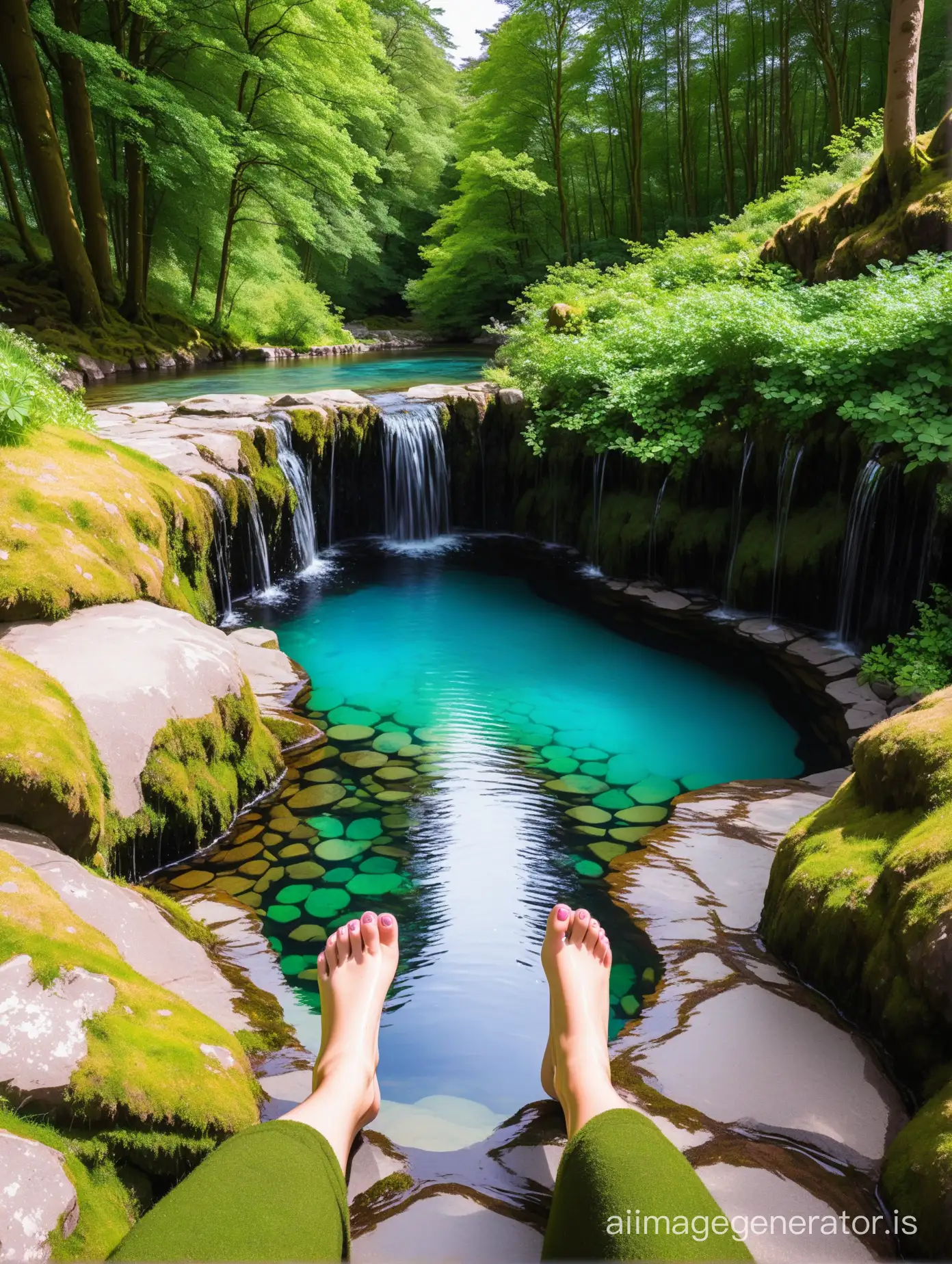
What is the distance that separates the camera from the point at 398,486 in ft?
31.4

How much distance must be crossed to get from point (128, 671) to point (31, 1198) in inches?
99.7

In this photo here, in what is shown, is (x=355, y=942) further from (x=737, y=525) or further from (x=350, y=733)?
(x=737, y=525)

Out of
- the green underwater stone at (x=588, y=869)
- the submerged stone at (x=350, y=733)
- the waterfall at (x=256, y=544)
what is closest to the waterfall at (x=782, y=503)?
the submerged stone at (x=350, y=733)

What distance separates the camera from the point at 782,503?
681 cm

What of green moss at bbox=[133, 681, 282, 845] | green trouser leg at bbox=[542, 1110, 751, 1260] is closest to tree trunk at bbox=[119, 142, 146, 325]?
green moss at bbox=[133, 681, 282, 845]

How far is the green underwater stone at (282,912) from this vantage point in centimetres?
331

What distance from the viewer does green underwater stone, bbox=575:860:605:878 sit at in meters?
3.65

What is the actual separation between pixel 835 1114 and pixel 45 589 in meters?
3.58

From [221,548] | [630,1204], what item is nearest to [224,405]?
[221,548]

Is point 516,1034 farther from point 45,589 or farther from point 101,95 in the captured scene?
point 101,95

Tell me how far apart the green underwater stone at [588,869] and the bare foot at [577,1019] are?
3.41ft

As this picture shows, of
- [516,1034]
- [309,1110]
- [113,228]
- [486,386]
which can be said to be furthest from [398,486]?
[113,228]

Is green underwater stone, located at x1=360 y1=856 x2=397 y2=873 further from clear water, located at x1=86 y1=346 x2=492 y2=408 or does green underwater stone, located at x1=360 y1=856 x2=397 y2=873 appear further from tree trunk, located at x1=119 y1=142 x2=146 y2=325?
tree trunk, located at x1=119 y1=142 x2=146 y2=325

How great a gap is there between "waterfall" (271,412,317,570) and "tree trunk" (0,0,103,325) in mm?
6724
